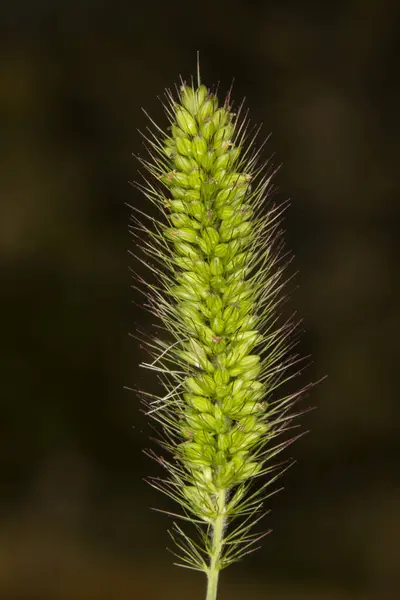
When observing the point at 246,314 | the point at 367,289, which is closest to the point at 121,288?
the point at 367,289

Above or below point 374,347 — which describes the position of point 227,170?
below

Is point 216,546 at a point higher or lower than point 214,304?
lower

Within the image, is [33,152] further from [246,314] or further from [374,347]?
[246,314]

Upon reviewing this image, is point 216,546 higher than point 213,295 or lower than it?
lower

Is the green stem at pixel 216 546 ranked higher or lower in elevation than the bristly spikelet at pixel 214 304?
lower

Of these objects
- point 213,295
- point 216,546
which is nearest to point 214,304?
point 213,295

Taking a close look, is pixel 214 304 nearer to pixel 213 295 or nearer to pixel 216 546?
pixel 213 295
